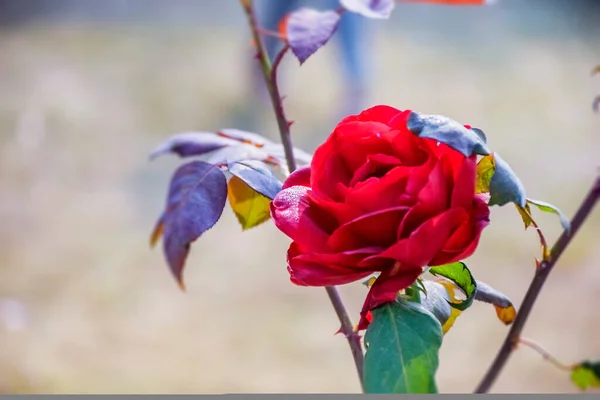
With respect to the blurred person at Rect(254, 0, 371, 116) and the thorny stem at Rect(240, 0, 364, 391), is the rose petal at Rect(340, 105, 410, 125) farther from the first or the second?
the blurred person at Rect(254, 0, 371, 116)

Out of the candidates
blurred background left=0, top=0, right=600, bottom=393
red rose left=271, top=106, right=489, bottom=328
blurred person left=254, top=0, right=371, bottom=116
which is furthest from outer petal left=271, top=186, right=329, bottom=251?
blurred person left=254, top=0, right=371, bottom=116

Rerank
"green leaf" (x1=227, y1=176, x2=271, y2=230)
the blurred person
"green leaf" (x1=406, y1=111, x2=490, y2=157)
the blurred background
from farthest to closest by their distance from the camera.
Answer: the blurred person
the blurred background
"green leaf" (x1=227, y1=176, x2=271, y2=230)
"green leaf" (x1=406, y1=111, x2=490, y2=157)

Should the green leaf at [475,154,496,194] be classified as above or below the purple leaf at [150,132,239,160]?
above

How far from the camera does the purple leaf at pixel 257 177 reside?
0.82 feet

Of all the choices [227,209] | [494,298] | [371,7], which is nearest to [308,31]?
[371,7]

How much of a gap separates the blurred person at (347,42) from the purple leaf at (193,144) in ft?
2.14

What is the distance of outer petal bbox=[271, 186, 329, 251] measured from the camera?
0.22 meters

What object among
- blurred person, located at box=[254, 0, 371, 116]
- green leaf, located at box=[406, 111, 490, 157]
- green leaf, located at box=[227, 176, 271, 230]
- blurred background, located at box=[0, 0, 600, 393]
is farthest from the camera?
blurred person, located at box=[254, 0, 371, 116]

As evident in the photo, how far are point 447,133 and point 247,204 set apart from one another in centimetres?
13

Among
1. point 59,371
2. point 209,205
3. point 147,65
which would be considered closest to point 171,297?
point 59,371

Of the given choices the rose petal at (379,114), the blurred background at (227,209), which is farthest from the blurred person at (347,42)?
the rose petal at (379,114)

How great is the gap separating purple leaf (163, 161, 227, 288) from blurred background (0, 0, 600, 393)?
596 millimetres

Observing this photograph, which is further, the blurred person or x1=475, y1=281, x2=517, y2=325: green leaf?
the blurred person

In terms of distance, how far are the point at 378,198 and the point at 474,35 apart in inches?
51.7
